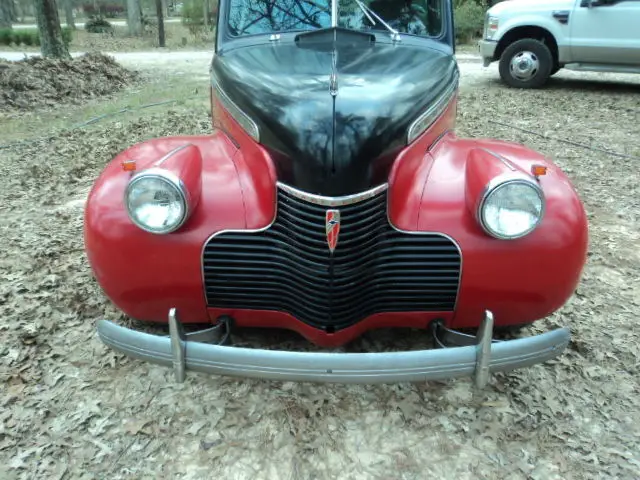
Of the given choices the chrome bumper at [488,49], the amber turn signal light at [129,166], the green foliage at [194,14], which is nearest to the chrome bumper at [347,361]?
the amber turn signal light at [129,166]

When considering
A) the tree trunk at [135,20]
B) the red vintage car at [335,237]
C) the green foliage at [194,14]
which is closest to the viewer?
the red vintage car at [335,237]

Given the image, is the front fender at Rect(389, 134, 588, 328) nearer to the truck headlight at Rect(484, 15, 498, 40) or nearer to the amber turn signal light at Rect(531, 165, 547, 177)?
the amber turn signal light at Rect(531, 165, 547, 177)

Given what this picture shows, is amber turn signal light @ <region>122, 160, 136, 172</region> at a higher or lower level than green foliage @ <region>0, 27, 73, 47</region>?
higher

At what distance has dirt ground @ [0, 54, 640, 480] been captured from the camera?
2348mm

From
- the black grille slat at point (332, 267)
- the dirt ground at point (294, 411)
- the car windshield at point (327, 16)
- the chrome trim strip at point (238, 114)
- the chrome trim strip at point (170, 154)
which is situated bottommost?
the dirt ground at point (294, 411)

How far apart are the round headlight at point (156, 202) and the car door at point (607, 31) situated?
9621 mm

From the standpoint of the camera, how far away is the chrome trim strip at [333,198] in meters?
2.28

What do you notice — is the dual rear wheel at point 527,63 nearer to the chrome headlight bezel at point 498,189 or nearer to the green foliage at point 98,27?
the chrome headlight bezel at point 498,189

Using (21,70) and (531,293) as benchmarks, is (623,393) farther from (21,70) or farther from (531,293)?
(21,70)

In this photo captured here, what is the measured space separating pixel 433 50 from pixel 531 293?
1637mm

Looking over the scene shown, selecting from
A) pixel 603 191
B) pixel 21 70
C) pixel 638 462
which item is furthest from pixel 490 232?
pixel 21 70

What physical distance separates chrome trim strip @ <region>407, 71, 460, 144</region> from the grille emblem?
0.57 m

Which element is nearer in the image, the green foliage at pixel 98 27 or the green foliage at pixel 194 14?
the green foliage at pixel 194 14

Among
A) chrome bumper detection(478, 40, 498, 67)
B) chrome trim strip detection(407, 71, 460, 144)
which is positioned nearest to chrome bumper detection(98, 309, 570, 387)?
chrome trim strip detection(407, 71, 460, 144)
